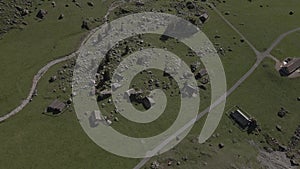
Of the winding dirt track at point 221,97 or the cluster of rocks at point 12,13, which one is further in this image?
the cluster of rocks at point 12,13

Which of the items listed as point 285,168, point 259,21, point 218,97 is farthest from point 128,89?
point 259,21

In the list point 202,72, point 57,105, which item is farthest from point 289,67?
point 57,105

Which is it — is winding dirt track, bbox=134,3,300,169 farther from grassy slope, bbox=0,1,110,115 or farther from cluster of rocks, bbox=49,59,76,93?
grassy slope, bbox=0,1,110,115

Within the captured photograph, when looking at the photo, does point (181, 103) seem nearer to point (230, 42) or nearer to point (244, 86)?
point (244, 86)

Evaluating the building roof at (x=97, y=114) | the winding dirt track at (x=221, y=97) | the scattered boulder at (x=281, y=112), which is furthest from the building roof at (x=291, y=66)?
the building roof at (x=97, y=114)

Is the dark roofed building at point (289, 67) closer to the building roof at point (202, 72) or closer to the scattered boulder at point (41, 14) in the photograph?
the building roof at point (202, 72)
